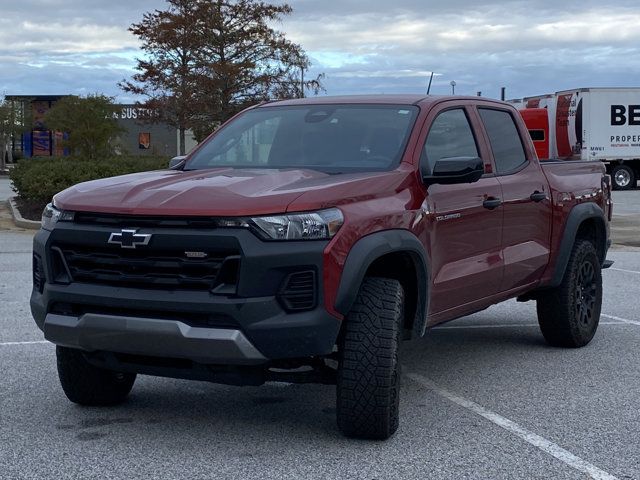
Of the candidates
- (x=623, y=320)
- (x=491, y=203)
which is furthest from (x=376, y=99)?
(x=623, y=320)

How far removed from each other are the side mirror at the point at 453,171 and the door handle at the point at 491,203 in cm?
62

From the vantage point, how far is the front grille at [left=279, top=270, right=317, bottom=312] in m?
4.69

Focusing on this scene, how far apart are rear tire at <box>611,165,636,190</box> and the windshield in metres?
31.6

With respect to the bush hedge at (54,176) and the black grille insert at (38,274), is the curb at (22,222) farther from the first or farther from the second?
the black grille insert at (38,274)

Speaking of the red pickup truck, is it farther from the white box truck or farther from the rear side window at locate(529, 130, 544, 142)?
the white box truck

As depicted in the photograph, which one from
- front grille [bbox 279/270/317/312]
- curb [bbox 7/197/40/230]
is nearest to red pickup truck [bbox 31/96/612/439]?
front grille [bbox 279/270/317/312]

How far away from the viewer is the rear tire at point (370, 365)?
4875 millimetres

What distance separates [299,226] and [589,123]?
3118 cm

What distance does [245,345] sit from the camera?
464 cm

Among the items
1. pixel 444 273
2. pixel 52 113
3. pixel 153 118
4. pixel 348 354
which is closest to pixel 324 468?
pixel 348 354

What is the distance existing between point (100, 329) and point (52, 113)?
43.8m

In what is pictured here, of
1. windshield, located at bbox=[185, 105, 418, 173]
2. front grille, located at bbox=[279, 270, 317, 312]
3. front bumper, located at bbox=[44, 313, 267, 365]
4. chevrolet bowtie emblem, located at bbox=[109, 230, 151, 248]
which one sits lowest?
front bumper, located at bbox=[44, 313, 267, 365]

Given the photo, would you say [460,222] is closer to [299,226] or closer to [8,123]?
[299,226]

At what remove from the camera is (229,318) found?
466cm
